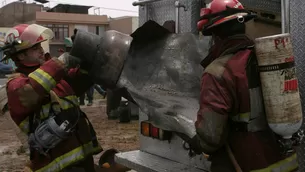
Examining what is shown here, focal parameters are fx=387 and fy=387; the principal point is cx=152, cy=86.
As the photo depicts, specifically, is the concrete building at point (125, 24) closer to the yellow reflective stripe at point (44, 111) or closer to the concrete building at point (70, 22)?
Answer: the concrete building at point (70, 22)

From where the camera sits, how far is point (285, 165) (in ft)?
7.42

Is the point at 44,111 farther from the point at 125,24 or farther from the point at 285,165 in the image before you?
the point at 125,24

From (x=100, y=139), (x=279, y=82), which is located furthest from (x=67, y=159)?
(x=100, y=139)

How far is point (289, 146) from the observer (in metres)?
2.16

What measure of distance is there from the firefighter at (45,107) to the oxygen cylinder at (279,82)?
142cm

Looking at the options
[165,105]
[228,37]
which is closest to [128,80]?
[165,105]

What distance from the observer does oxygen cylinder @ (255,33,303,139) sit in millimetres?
2049

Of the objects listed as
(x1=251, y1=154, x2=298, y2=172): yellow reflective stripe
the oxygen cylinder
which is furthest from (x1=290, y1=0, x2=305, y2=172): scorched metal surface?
the oxygen cylinder

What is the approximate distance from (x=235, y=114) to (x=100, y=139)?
5.58 m

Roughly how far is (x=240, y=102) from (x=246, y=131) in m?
0.18

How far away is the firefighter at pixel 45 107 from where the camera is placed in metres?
2.70

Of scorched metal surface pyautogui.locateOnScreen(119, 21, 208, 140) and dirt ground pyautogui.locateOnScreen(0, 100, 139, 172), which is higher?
scorched metal surface pyautogui.locateOnScreen(119, 21, 208, 140)

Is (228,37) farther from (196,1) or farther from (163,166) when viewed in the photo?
(163,166)

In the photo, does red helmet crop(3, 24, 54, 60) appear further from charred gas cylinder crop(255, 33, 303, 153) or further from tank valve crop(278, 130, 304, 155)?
tank valve crop(278, 130, 304, 155)
